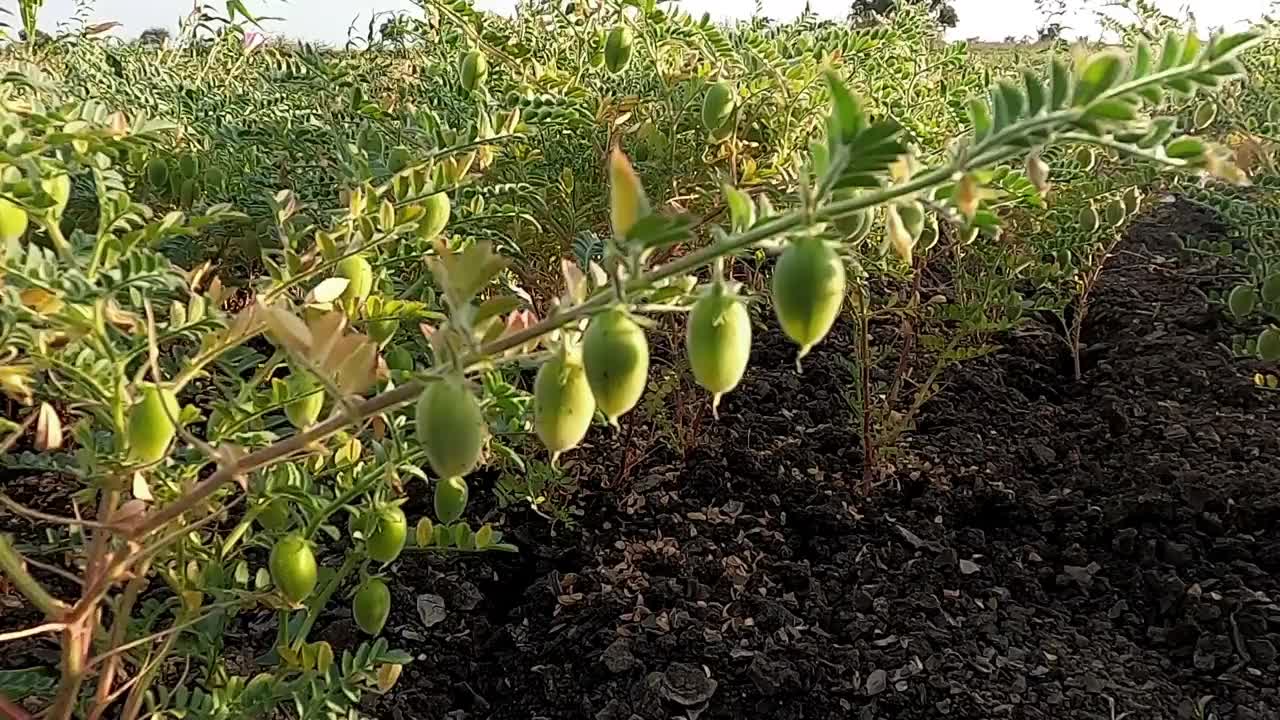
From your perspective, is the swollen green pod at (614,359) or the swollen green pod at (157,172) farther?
the swollen green pod at (157,172)

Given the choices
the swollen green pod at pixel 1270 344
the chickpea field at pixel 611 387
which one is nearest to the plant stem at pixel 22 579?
the chickpea field at pixel 611 387

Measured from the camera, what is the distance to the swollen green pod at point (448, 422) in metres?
0.55

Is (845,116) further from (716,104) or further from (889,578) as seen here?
(889,578)

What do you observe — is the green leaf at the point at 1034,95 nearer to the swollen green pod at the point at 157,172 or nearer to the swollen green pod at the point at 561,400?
the swollen green pod at the point at 561,400

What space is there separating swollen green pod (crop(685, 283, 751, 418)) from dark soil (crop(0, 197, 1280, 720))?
108 centimetres

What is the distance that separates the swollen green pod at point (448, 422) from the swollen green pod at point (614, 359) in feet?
0.22

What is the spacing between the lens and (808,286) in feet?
1.71

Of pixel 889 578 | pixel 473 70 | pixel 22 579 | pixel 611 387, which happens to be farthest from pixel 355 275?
pixel 889 578

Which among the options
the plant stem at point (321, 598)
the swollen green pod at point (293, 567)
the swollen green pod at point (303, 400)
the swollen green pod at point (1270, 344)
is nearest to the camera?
the swollen green pod at point (303, 400)

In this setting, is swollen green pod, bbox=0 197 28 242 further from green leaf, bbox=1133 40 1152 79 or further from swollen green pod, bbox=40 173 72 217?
green leaf, bbox=1133 40 1152 79

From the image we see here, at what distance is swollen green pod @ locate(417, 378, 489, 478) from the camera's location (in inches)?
21.6

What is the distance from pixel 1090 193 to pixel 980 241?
25cm

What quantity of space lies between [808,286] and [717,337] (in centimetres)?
6

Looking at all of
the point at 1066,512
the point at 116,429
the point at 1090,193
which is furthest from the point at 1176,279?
the point at 116,429
